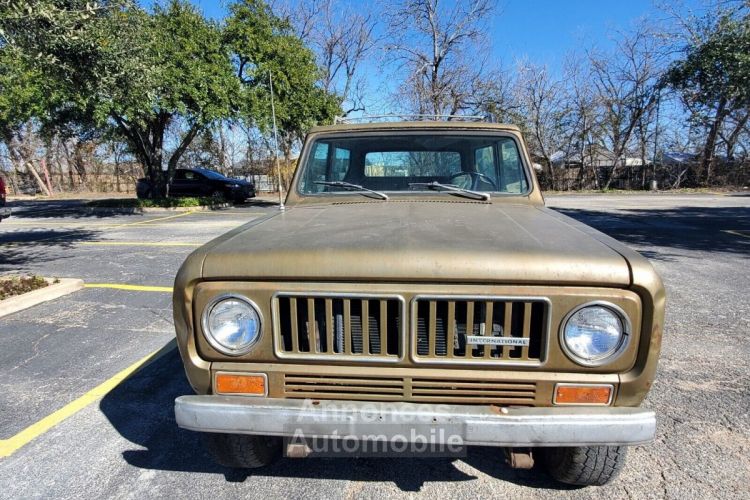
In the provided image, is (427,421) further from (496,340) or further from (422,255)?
(422,255)

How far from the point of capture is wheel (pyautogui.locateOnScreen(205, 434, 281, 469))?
2182mm

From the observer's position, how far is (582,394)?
6.03ft

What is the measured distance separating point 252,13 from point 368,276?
16.8 m

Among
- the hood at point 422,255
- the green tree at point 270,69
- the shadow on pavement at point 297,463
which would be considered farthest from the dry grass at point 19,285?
the green tree at point 270,69

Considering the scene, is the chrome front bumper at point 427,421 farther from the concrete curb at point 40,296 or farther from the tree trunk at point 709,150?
the tree trunk at point 709,150

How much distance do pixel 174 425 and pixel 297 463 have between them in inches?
37.7

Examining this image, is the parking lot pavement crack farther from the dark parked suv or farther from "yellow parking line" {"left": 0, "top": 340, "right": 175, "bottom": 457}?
the dark parked suv

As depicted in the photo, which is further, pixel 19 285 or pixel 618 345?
pixel 19 285

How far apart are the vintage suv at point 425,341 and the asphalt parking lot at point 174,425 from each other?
0.55m

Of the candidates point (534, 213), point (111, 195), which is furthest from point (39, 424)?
point (111, 195)

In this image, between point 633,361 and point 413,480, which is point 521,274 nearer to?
point 633,361

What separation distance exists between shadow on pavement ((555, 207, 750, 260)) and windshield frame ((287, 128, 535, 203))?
5711mm

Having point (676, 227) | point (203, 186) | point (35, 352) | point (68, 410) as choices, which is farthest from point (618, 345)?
point (203, 186)

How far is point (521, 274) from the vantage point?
1764 millimetres
